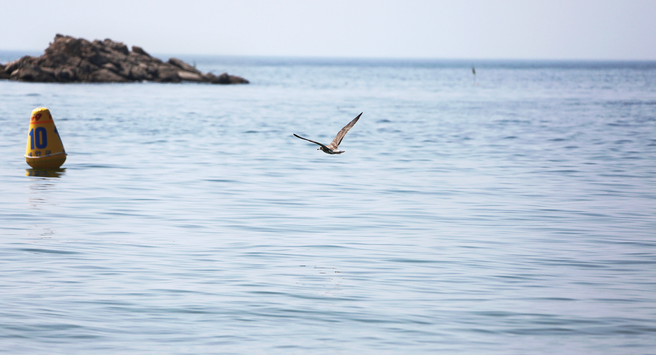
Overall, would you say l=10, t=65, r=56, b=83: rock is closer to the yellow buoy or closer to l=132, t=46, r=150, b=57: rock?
l=132, t=46, r=150, b=57: rock

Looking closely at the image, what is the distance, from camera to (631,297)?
9734 millimetres

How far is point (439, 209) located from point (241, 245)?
5470 mm

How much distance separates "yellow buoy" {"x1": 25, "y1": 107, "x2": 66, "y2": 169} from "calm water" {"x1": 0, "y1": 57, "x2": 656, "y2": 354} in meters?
0.62

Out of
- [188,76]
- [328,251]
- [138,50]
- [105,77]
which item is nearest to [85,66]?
[105,77]

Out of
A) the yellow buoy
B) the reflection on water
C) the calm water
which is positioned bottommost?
the reflection on water

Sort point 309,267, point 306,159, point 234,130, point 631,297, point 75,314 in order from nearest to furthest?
point 75,314
point 631,297
point 309,267
point 306,159
point 234,130

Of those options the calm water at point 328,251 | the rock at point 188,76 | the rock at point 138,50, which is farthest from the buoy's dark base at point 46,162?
the rock at point 138,50

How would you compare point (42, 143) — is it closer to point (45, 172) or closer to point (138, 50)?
point (45, 172)

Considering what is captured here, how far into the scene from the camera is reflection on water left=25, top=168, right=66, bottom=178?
20381 millimetres

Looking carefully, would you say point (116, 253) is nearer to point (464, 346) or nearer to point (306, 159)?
point (464, 346)

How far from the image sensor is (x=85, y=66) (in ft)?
265

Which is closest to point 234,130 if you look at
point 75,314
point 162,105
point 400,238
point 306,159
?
point 306,159

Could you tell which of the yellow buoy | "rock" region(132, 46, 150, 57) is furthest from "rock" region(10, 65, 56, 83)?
the yellow buoy

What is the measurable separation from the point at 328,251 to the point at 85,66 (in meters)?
75.6
